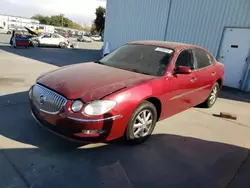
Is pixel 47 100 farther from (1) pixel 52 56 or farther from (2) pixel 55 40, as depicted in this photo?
(2) pixel 55 40

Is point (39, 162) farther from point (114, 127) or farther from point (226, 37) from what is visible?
point (226, 37)

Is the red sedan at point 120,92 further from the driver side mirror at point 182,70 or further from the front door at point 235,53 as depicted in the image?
the front door at point 235,53

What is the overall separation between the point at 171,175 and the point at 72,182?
122cm

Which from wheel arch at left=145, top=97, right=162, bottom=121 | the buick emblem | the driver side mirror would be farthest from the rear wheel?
wheel arch at left=145, top=97, right=162, bottom=121

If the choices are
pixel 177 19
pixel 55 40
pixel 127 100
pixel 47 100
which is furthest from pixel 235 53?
pixel 55 40

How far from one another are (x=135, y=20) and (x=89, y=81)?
10473 mm

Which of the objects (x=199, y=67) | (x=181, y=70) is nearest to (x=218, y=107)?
(x=199, y=67)

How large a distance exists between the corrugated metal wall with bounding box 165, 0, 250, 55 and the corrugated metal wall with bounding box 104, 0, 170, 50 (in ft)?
2.44

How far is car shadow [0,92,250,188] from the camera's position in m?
2.48

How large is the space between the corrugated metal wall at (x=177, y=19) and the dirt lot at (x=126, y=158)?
5910mm

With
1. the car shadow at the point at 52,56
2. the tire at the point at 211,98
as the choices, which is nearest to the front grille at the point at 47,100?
the tire at the point at 211,98

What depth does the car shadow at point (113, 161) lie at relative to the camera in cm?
248

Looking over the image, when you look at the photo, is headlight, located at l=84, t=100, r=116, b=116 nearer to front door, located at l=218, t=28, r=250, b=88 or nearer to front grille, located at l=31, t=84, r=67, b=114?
front grille, located at l=31, t=84, r=67, b=114

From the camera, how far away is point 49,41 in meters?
20.8
